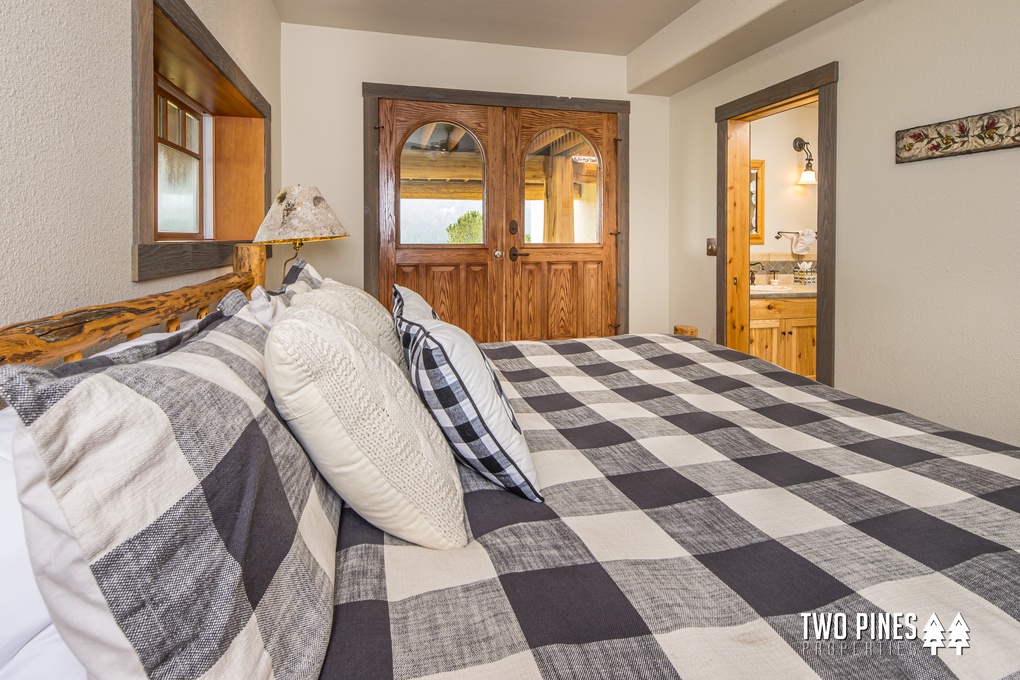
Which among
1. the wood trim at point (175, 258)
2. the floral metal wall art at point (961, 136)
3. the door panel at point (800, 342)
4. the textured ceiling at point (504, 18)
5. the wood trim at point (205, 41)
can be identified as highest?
the textured ceiling at point (504, 18)

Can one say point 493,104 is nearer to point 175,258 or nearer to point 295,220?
point 295,220

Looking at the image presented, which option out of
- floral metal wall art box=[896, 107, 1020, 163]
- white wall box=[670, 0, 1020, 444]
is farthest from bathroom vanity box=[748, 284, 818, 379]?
floral metal wall art box=[896, 107, 1020, 163]

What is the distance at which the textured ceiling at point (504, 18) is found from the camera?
11.6 feet

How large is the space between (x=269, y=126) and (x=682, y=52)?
8.47 ft

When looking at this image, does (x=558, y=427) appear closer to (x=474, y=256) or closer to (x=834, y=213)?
(x=834, y=213)

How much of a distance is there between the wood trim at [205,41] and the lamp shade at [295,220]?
51cm

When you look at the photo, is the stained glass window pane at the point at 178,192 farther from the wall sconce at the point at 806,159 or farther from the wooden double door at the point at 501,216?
the wall sconce at the point at 806,159

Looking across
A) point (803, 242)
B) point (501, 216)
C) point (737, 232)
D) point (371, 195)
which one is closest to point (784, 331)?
point (737, 232)

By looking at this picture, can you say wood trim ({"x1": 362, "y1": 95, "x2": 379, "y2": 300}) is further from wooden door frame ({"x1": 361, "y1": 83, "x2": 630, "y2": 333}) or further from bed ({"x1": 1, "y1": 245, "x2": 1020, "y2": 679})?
bed ({"x1": 1, "y1": 245, "x2": 1020, "y2": 679})

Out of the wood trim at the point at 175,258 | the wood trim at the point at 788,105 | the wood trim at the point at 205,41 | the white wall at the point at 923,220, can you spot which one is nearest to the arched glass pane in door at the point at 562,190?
the wood trim at the point at 788,105

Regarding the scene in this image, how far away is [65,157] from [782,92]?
3510 millimetres

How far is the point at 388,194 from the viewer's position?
4.04 m

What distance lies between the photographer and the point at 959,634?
2.30ft

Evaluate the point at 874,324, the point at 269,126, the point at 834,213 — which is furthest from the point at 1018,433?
the point at 269,126
